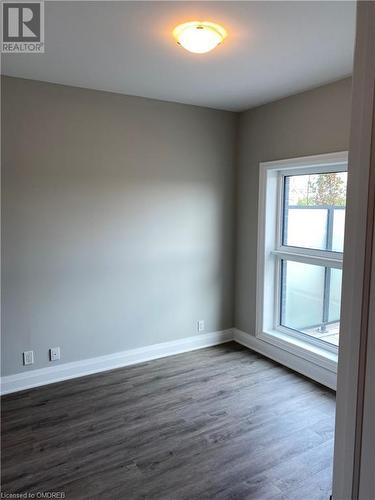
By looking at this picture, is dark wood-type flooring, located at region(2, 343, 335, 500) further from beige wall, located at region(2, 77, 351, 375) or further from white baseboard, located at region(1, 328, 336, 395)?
beige wall, located at region(2, 77, 351, 375)

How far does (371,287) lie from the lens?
667 mm

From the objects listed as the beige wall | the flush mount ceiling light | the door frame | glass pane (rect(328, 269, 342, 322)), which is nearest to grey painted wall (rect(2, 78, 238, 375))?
the beige wall

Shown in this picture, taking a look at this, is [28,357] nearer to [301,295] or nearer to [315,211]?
[301,295]

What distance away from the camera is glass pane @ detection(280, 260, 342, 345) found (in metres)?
3.38

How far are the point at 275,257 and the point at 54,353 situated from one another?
2425 mm

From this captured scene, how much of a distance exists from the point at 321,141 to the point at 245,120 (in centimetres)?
113

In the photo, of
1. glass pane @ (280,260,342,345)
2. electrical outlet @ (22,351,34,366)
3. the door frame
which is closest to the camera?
the door frame

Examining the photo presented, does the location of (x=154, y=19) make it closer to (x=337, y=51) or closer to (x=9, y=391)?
(x=337, y=51)

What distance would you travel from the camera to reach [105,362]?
3.53 meters

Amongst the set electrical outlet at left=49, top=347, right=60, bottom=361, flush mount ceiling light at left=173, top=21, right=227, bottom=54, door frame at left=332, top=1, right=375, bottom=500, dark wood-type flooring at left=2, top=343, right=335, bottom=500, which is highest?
flush mount ceiling light at left=173, top=21, right=227, bottom=54

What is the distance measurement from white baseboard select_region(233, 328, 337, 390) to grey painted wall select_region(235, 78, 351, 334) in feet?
0.38

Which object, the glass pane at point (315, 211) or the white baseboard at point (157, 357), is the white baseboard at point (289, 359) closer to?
the white baseboard at point (157, 357)

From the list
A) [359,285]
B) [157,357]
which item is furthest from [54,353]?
[359,285]

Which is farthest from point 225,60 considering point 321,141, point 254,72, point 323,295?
point 323,295
